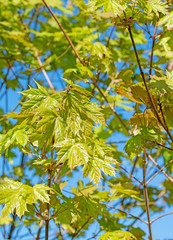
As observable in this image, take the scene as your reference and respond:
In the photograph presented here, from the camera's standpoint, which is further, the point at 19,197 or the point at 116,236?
the point at 116,236

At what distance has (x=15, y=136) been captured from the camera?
123cm

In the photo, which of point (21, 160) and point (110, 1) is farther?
point (21, 160)

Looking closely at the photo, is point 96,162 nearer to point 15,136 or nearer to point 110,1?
point 15,136

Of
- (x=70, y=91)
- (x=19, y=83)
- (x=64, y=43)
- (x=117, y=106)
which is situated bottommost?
(x=70, y=91)

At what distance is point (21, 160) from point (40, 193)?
2.26 meters

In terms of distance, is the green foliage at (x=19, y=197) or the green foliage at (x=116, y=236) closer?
the green foliage at (x=19, y=197)

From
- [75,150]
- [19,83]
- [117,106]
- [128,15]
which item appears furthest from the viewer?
[19,83]

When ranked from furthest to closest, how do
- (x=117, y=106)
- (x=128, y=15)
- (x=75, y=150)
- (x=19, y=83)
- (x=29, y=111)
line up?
1. (x=19, y=83)
2. (x=117, y=106)
3. (x=128, y=15)
4. (x=29, y=111)
5. (x=75, y=150)

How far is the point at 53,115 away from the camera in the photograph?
117 cm

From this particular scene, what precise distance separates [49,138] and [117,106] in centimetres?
182

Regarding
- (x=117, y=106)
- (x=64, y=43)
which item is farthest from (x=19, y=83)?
(x=117, y=106)

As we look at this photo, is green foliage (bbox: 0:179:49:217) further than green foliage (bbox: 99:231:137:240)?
No

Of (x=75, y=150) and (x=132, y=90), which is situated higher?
(x=132, y=90)

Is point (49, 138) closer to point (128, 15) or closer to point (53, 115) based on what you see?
point (53, 115)
